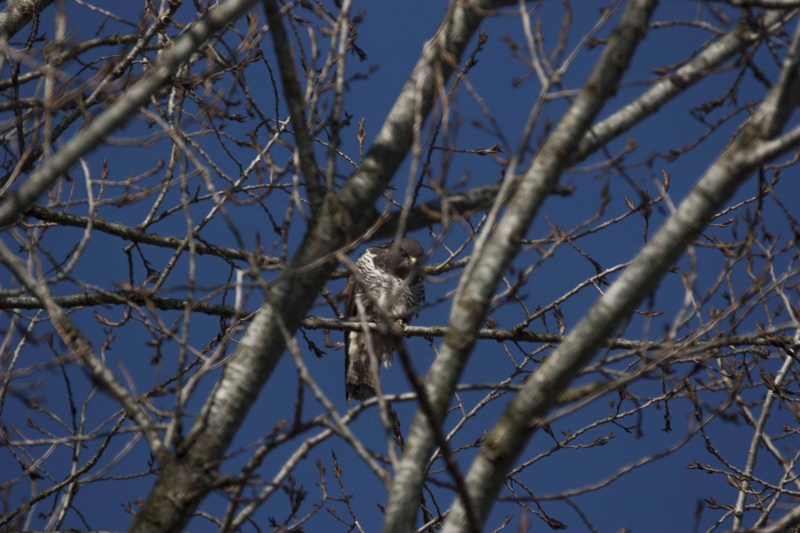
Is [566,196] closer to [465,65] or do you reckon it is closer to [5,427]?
[465,65]

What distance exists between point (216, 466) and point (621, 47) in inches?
62.9

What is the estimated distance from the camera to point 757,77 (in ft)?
7.87

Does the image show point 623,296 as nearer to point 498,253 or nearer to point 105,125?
point 498,253

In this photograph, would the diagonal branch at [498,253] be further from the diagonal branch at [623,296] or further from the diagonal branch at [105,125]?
the diagonal branch at [105,125]

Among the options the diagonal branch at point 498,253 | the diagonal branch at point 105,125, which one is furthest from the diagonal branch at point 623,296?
the diagonal branch at point 105,125

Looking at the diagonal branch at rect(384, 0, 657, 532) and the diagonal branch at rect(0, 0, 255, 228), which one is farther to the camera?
the diagonal branch at rect(0, 0, 255, 228)

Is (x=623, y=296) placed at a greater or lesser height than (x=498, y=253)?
lesser

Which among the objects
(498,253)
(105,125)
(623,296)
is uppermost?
(105,125)

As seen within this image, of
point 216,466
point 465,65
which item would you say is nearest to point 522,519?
point 216,466

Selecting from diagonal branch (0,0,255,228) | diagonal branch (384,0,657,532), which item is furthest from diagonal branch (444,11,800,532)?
diagonal branch (0,0,255,228)

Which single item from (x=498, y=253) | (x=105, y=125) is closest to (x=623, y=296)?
(x=498, y=253)

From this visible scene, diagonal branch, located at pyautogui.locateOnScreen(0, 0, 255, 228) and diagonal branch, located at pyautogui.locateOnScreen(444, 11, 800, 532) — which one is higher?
diagonal branch, located at pyautogui.locateOnScreen(0, 0, 255, 228)

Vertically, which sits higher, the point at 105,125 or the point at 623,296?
the point at 105,125

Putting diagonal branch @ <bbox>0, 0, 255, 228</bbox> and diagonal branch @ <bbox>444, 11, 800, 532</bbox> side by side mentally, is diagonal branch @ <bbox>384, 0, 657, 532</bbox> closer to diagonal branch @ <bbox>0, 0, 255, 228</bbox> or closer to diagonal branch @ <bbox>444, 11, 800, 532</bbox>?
diagonal branch @ <bbox>444, 11, 800, 532</bbox>
